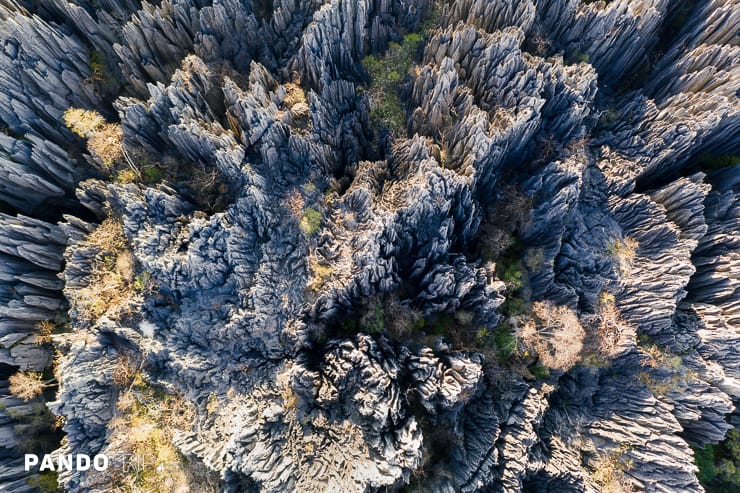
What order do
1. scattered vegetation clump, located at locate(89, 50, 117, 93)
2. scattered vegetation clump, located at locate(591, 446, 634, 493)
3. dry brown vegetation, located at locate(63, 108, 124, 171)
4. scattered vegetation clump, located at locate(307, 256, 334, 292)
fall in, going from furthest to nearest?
scattered vegetation clump, located at locate(89, 50, 117, 93) < scattered vegetation clump, located at locate(591, 446, 634, 493) < dry brown vegetation, located at locate(63, 108, 124, 171) < scattered vegetation clump, located at locate(307, 256, 334, 292)

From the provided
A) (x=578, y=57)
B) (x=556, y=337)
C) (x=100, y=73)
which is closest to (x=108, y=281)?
(x=100, y=73)

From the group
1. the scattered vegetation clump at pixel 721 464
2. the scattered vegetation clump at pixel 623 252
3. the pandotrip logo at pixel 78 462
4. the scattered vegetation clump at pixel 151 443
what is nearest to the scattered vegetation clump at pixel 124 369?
the scattered vegetation clump at pixel 151 443

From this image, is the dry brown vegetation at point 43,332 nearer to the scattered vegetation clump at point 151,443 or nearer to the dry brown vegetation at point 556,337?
the scattered vegetation clump at point 151,443

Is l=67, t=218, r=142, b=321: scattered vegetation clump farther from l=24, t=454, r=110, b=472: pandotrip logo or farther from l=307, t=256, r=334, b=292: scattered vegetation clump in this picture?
l=307, t=256, r=334, b=292: scattered vegetation clump

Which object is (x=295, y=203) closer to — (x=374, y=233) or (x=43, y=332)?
(x=374, y=233)

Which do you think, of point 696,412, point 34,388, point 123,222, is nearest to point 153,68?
point 123,222

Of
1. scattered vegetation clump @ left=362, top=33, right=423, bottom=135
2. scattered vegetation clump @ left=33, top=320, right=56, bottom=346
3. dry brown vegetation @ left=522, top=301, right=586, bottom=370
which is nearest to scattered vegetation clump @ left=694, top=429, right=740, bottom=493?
dry brown vegetation @ left=522, top=301, right=586, bottom=370

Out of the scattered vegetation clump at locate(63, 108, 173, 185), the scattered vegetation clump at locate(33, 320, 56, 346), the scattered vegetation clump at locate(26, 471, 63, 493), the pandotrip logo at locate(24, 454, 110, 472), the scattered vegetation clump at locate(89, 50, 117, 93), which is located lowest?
the scattered vegetation clump at locate(26, 471, 63, 493)
